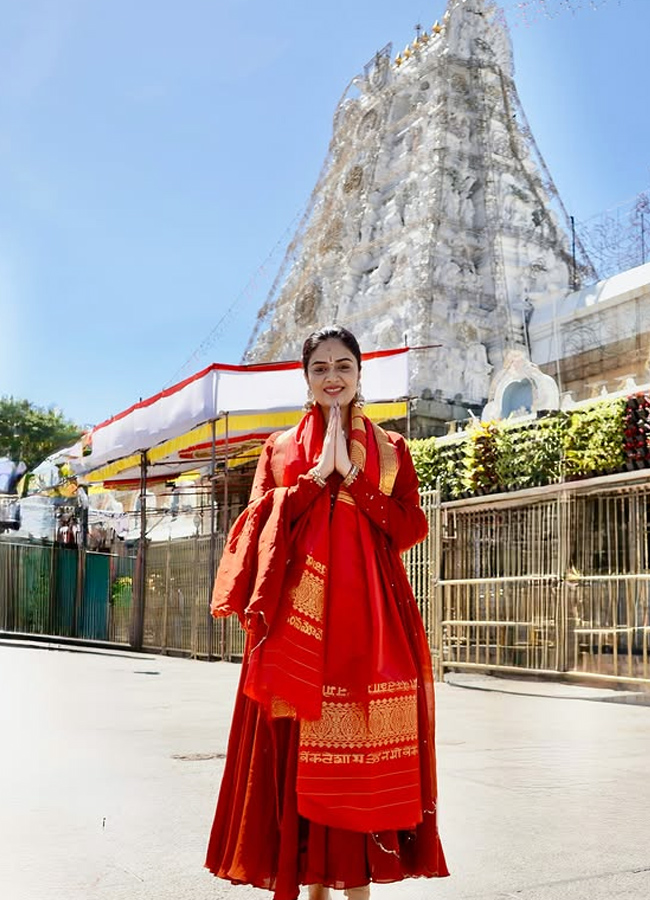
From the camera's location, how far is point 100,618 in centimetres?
1478

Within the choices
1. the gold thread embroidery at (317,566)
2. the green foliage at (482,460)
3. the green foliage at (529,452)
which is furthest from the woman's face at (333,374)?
the green foliage at (482,460)

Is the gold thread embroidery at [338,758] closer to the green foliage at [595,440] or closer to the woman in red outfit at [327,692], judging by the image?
the woman in red outfit at [327,692]

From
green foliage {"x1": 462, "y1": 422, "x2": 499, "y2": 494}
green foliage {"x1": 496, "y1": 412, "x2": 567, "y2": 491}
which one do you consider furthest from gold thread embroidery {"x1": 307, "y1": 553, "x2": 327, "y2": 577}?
green foliage {"x1": 462, "y1": 422, "x2": 499, "y2": 494}

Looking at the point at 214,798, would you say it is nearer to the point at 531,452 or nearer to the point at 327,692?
the point at 327,692

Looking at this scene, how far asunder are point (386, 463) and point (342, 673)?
63 centimetres

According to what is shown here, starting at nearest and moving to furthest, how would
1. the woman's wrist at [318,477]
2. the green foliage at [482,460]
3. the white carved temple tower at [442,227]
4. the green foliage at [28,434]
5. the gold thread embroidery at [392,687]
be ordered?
the gold thread embroidery at [392,687] < the woman's wrist at [318,477] < the green foliage at [482,460] < the white carved temple tower at [442,227] < the green foliage at [28,434]

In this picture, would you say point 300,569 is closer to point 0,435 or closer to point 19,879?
point 19,879

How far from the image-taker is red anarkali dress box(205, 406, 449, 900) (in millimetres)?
2410

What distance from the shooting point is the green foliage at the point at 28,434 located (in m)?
45.5

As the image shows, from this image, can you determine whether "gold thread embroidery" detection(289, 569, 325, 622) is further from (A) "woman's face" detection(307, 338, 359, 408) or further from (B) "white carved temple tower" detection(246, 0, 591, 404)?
(B) "white carved temple tower" detection(246, 0, 591, 404)

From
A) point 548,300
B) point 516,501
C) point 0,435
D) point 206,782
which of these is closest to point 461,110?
point 548,300

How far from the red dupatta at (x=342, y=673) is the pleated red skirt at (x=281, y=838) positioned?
68 mm

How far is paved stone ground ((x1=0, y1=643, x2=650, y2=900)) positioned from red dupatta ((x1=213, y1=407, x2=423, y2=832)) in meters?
0.51

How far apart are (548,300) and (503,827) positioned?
1240 inches
